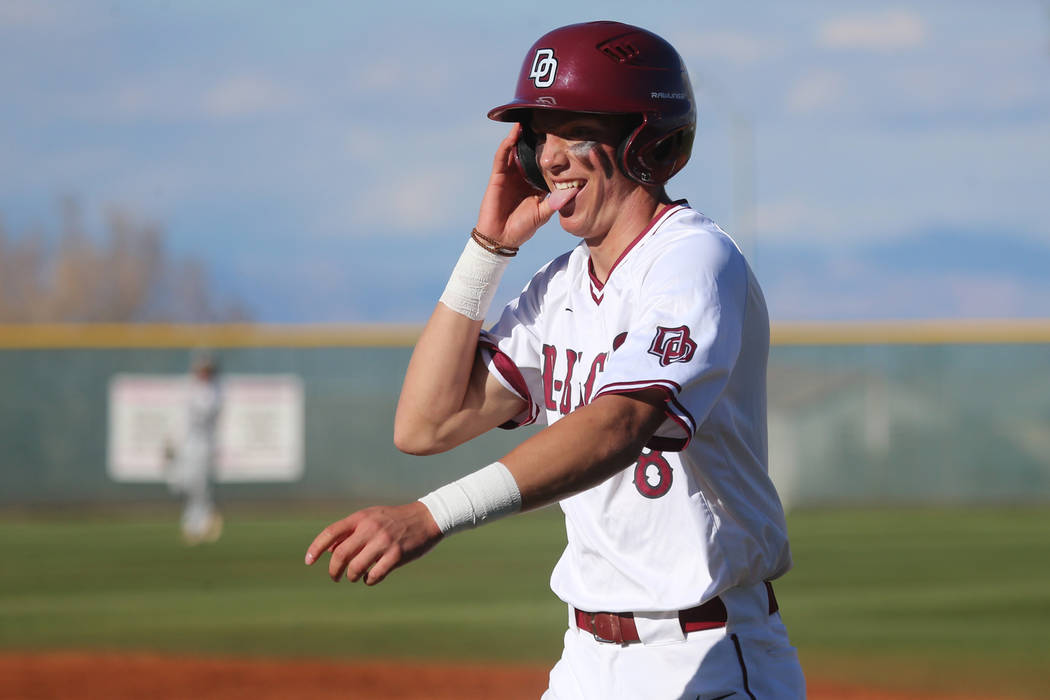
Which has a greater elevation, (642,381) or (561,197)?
(561,197)

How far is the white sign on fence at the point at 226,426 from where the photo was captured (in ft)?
68.3

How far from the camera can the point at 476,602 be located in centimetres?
1106

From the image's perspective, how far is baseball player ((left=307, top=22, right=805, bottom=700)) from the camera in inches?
103

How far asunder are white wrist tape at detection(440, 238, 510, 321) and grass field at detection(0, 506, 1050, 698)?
5.16m

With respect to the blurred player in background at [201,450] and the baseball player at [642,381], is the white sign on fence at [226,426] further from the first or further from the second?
the baseball player at [642,381]

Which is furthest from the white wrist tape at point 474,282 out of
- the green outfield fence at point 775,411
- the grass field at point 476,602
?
the green outfield fence at point 775,411

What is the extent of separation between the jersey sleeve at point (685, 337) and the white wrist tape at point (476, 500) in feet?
0.86

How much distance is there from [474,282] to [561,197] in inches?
16.4

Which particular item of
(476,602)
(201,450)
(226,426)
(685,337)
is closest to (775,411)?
(226,426)

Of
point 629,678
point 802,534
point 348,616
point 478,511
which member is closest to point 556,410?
point 629,678

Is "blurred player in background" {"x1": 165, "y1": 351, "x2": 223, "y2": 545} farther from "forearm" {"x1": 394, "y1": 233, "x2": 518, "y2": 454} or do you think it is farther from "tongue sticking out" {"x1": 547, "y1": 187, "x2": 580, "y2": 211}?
"tongue sticking out" {"x1": 547, "y1": 187, "x2": 580, "y2": 211}

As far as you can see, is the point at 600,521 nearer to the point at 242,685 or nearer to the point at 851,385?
the point at 242,685

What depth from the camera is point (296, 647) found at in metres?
9.03

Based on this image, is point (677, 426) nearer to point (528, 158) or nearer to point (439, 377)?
point (439, 377)
